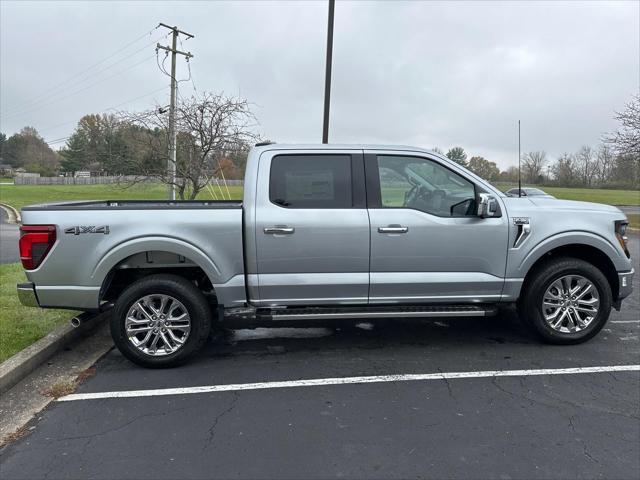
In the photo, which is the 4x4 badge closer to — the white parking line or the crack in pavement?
the white parking line

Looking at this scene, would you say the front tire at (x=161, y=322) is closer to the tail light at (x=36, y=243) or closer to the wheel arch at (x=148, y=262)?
the wheel arch at (x=148, y=262)

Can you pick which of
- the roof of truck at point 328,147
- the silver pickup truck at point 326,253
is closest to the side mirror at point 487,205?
the silver pickup truck at point 326,253

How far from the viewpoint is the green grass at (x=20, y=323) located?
14.4 ft

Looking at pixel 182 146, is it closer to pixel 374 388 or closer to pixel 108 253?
pixel 108 253

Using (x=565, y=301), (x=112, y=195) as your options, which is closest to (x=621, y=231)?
(x=565, y=301)

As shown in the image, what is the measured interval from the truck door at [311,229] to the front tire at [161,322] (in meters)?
0.58

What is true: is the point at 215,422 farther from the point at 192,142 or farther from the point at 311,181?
the point at 192,142

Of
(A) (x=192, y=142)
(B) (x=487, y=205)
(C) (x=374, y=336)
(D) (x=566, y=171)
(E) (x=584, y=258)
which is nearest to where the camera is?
(B) (x=487, y=205)

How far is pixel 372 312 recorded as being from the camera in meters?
4.35

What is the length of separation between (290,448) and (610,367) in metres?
3.06

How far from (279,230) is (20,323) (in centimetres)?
305

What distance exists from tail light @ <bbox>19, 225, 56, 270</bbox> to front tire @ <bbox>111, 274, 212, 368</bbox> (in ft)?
2.40

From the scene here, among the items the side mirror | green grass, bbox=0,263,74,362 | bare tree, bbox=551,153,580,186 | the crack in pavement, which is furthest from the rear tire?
bare tree, bbox=551,153,580,186

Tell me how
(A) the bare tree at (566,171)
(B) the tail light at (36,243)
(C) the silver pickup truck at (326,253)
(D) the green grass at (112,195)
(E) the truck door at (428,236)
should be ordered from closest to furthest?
(B) the tail light at (36,243) → (C) the silver pickup truck at (326,253) → (E) the truck door at (428,236) → (D) the green grass at (112,195) → (A) the bare tree at (566,171)
